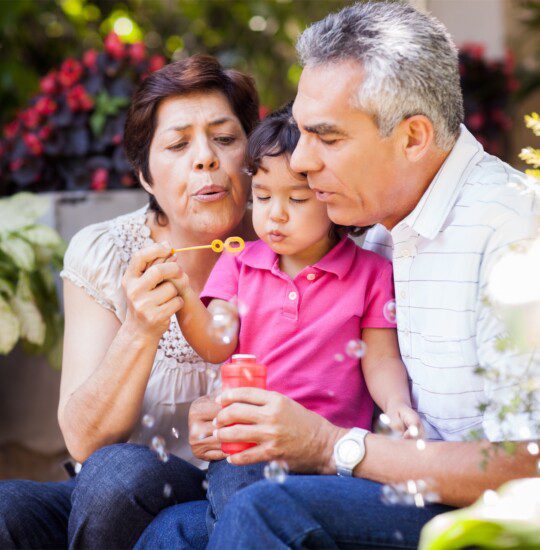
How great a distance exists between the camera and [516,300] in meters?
1.75

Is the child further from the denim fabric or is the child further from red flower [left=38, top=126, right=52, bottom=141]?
red flower [left=38, top=126, right=52, bottom=141]

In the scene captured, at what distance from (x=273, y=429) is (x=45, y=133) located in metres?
2.31

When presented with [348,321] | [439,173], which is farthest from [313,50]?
[348,321]

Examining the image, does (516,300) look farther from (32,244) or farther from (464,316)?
(32,244)

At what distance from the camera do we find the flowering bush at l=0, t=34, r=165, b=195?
381cm

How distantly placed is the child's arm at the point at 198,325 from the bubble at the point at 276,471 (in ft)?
1.34

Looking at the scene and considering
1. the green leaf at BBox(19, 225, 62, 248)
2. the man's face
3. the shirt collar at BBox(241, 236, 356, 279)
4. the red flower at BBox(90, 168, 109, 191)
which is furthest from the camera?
the red flower at BBox(90, 168, 109, 191)

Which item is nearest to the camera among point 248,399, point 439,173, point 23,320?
point 248,399

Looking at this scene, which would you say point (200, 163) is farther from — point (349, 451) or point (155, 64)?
point (155, 64)

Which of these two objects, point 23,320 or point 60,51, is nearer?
point 23,320

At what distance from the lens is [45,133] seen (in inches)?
150

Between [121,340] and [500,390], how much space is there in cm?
96

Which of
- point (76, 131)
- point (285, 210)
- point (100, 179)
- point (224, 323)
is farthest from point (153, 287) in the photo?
point (76, 131)

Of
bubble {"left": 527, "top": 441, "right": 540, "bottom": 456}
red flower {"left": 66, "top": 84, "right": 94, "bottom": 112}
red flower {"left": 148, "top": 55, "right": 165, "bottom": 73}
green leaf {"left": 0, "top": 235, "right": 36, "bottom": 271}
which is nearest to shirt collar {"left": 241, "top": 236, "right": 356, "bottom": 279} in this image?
bubble {"left": 527, "top": 441, "right": 540, "bottom": 456}
